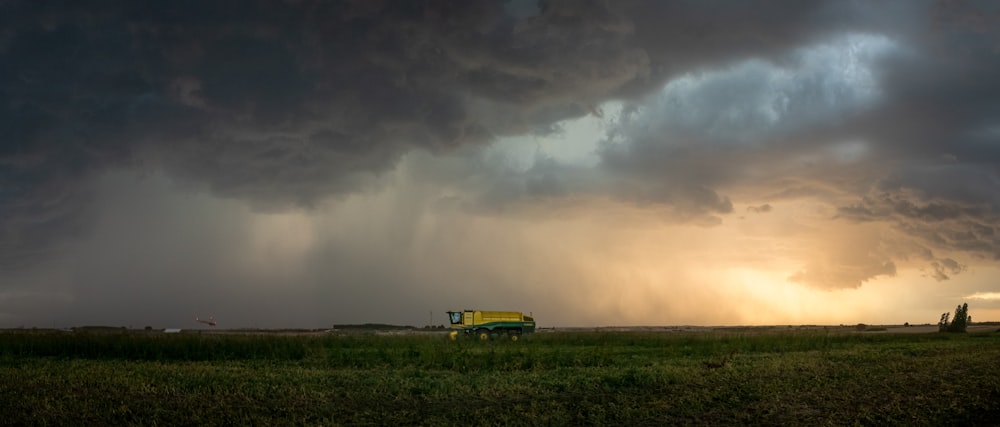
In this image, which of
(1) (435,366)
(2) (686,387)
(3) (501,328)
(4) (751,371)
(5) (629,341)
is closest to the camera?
(2) (686,387)

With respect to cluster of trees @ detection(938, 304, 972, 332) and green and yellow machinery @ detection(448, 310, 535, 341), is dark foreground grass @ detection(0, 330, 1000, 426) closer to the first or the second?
green and yellow machinery @ detection(448, 310, 535, 341)

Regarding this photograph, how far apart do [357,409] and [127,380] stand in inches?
335

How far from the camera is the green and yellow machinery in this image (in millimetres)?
57250

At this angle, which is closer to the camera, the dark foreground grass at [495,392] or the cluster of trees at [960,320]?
the dark foreground grass at [495,392]

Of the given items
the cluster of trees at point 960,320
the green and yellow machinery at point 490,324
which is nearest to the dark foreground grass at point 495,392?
the green and yellow machinery at point 490,324

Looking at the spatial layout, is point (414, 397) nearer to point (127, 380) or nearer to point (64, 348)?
point (127, 380)

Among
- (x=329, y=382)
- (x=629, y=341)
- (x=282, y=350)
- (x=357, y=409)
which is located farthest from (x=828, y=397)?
(x=629, y=341)

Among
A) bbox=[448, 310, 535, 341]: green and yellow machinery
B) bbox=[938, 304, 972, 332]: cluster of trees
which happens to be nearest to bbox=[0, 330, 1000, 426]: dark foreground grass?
bbox=[448, 310, 535, 341]: green and yellow machinery

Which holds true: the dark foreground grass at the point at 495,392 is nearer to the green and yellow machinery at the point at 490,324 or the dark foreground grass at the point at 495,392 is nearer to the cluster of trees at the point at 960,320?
the green and yellow machinery at the point at 490,324

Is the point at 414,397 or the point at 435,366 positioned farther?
the point at 435,366

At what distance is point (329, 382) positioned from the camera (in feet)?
66.1

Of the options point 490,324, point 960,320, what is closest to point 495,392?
point 490,324

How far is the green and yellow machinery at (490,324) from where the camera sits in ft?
188

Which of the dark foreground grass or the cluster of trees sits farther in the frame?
the cluster of trees
